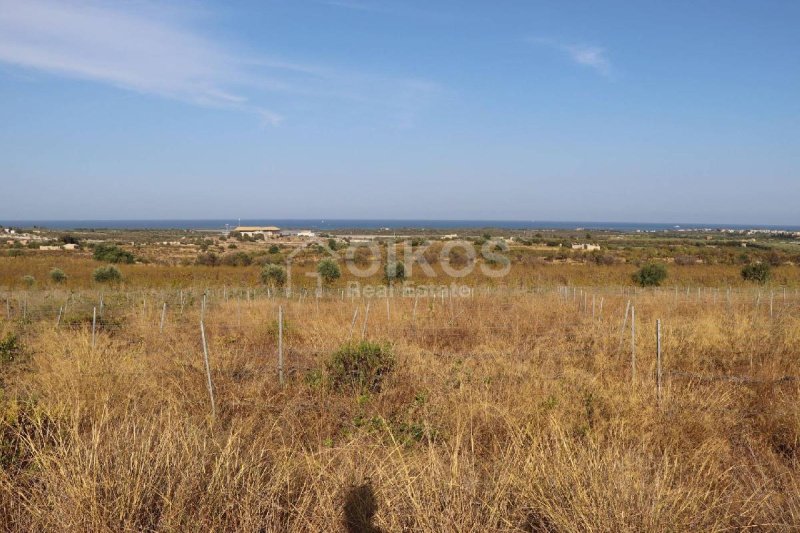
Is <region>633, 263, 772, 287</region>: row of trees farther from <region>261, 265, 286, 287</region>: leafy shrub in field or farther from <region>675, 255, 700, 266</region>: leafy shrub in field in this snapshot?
<region>261, 265, 286, 287</region>: leafy shrub in field

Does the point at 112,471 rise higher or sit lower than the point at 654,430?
higher

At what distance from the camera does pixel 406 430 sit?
17.2ft

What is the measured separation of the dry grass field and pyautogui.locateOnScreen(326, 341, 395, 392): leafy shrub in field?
0.03 metres

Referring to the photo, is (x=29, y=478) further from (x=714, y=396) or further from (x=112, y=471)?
(x=714, y=396)

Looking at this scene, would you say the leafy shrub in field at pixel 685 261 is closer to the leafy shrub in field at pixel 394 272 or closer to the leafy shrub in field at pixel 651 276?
the leafy shrub in field at pixel 651 276

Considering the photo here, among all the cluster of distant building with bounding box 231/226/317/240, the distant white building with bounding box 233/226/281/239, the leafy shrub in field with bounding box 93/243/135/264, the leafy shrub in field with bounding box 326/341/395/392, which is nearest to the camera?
the leafy shrub in field with bounding box 326/341/395/392

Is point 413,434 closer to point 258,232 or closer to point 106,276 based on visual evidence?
point 106,276

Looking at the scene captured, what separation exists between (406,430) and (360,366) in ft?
6.93

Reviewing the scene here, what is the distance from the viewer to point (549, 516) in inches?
120

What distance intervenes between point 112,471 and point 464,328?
1014 centimetres

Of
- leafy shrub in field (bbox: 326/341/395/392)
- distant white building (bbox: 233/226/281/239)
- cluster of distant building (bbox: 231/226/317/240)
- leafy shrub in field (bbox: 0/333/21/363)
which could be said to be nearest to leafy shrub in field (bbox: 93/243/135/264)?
cluster of distant building (bbox: 231/226/317/240)

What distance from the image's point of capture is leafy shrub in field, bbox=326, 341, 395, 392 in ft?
22.9

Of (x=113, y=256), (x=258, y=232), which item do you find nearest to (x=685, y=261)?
(x=113, y=256)

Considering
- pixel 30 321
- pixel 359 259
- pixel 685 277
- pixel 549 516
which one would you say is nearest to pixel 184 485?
pixel 549 516
